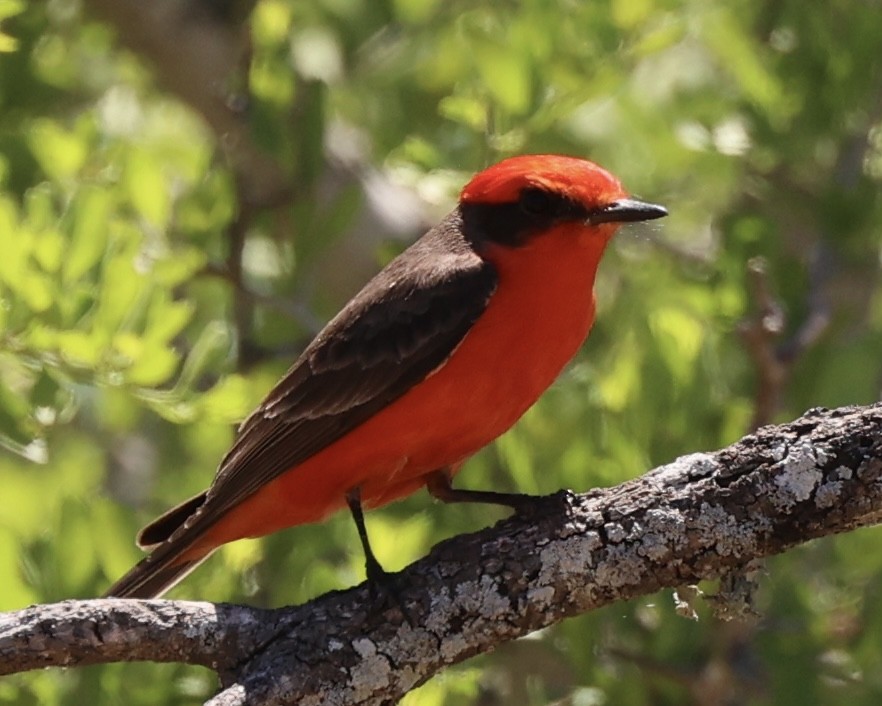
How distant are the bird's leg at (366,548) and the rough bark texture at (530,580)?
0.25 feet

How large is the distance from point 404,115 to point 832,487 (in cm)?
370

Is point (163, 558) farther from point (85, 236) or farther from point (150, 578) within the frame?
point (85, 236)

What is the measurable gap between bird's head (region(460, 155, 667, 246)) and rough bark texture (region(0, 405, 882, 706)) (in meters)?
1.14

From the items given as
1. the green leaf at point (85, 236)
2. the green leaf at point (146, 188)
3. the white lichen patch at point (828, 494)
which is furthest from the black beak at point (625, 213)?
the green leaf at point (146, 188)

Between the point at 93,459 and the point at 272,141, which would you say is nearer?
the point at 272,141

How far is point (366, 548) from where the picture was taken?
4.41 meters

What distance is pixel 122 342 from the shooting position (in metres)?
4.51

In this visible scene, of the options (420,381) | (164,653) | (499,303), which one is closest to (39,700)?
(164,653)

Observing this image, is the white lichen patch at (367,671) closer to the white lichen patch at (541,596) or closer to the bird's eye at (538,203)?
the white lichen patch at (541,596)

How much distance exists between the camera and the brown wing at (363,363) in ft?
15.3

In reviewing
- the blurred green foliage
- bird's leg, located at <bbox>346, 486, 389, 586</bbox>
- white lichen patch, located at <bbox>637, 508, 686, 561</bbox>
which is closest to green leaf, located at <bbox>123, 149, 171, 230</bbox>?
the blurred green foliage

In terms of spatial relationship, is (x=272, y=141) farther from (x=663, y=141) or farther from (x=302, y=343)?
(x=663, y=141)

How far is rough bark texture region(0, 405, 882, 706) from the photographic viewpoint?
3.64 m

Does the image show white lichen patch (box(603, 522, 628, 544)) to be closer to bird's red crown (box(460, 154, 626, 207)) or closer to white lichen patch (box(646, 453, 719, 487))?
white lichen patch (box(646, 453, 719, 487))
